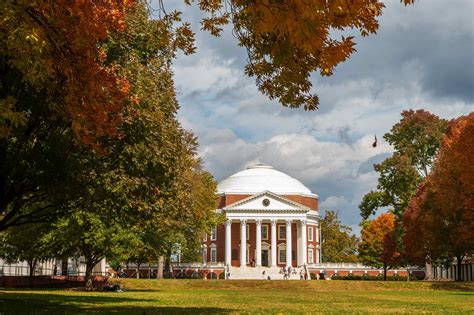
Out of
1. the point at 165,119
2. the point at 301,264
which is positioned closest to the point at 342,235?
the point at 301,264

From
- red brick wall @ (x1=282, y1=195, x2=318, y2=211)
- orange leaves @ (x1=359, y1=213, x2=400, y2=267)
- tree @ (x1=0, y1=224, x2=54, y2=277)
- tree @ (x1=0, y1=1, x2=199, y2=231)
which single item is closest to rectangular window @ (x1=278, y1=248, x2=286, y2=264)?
red brick wall @ (x1=282, y1=195, x2=318, y2=211)

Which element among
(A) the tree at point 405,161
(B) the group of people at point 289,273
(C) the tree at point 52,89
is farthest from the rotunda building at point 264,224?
(C) the tree at point 52,89

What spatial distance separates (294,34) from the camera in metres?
6.38

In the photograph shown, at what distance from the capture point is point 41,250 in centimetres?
4116

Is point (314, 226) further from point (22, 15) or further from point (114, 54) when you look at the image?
point (22, 15)

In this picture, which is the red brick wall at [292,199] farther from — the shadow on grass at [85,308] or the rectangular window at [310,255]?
the shadow on grass at [85,308]

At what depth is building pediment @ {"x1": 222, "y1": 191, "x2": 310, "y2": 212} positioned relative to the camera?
354ft

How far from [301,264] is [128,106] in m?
92.7

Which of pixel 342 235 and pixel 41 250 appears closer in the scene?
pixel 41 250

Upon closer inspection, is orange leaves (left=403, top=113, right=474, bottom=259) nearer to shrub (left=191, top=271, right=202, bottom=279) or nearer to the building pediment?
shrub (left=191, top=271, right=202, bottom=279)

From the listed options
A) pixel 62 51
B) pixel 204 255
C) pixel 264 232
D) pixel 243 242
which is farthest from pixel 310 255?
pixel 62 51

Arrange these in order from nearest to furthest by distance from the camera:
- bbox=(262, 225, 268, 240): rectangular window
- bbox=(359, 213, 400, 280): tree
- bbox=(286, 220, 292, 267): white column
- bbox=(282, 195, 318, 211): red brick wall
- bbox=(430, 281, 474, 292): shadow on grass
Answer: bbox=(430, 281, 474, 292): shadow on grass → bbox=(359, 213, 400, 280): tree → bbox=(286, 220, 292, 267): white column → bbox=(262, 225, 268, 240): rectangular window → bbox=(282, 195, 318, 211): red brick wall

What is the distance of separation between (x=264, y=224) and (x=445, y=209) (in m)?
63.9

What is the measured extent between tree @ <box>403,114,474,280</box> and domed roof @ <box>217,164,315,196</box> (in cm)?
5791
